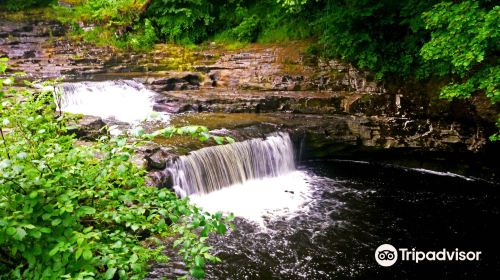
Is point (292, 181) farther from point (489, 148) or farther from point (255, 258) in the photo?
point (489, 148)

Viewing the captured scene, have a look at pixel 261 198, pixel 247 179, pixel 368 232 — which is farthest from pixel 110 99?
pixel 368 232

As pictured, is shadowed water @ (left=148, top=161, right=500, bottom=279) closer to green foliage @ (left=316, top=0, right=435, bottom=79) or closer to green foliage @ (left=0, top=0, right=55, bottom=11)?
green foliage @ (left=316, top=0, right=435, bottom=79)

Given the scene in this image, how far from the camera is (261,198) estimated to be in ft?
27.8

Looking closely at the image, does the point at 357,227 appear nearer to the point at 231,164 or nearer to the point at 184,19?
the point at 231,164

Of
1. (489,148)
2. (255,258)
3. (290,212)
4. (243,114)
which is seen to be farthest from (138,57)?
(489,148)

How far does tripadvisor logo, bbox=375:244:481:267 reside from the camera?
630 centimetres

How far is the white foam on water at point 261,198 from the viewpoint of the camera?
776cm

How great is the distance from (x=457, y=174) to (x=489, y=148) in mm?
1072

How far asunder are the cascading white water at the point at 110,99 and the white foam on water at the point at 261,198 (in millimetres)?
4509

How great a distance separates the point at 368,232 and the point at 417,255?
0.93 m

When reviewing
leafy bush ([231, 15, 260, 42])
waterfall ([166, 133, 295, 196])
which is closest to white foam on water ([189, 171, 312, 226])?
waterfall ([166, 133, 295, 196])

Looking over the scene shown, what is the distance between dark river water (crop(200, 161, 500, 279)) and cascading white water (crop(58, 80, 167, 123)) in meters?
6.05

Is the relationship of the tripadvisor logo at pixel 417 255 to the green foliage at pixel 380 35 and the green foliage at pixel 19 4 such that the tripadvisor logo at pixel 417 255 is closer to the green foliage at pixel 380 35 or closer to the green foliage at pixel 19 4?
the green foliage at pixel 380 35

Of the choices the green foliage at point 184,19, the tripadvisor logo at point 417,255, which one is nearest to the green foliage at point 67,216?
the tripadvisor logo at point 417,255
